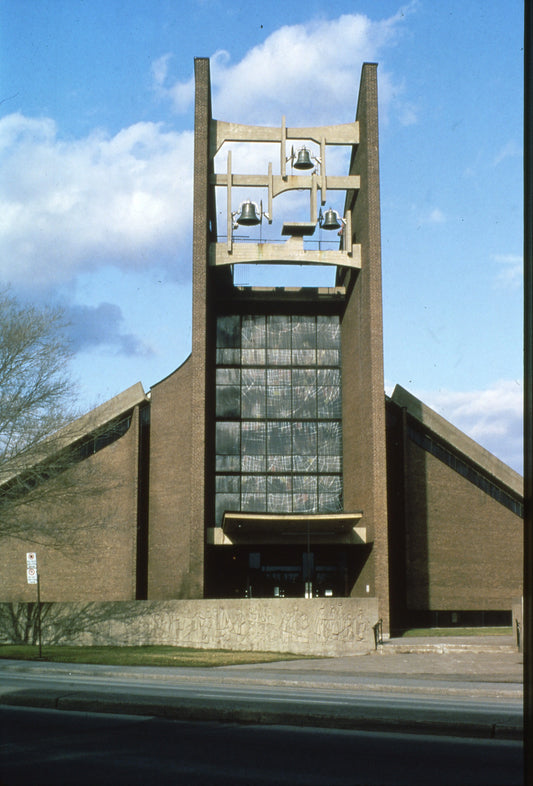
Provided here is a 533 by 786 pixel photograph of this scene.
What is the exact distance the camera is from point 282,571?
43.2m

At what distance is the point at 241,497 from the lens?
4178 centimetres

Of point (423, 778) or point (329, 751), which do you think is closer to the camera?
point (423, 778)

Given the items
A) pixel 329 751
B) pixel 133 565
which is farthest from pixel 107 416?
pixel 329 751

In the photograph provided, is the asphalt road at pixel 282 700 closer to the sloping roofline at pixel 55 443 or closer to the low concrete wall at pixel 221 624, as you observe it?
the sloping roofline at pixel 55 443

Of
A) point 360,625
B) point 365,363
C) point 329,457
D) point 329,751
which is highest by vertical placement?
point 365,363

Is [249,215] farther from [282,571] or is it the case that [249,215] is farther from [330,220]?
[282,571]

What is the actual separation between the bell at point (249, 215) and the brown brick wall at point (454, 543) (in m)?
13.9

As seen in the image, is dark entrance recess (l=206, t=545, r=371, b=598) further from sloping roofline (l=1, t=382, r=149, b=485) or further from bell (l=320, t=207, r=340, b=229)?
bell (l=320, t=207, r=340, b=229)

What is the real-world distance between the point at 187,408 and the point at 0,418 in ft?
48.9

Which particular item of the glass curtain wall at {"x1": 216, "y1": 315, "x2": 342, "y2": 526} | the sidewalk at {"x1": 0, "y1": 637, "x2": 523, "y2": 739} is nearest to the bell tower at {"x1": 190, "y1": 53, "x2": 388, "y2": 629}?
the glass curtain wall at {"x1": 216, "y1": 315, "x2": 342, "y2": 526}

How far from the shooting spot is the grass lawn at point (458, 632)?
119 ft

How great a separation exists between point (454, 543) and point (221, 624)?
17429mm

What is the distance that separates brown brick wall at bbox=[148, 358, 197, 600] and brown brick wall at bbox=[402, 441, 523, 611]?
37.0ft

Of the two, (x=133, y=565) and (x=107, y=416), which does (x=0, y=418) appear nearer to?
(x=107, y=416)
